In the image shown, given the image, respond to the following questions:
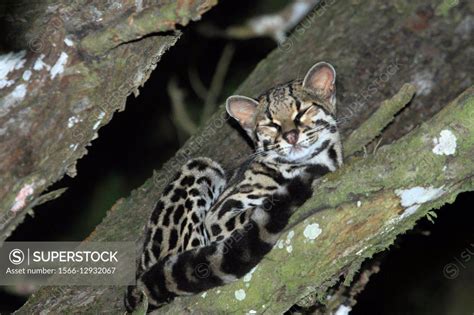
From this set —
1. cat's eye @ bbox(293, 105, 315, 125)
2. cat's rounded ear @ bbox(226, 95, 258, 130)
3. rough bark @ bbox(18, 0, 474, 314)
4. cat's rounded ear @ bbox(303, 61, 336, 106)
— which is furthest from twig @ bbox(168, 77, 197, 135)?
cat's eye @ bbox(293, 105, 315, 125)

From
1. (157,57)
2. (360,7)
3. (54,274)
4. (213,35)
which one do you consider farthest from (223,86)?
(157,57)

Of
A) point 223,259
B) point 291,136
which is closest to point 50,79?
point 223,259

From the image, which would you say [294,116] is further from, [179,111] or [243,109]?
[179,111]

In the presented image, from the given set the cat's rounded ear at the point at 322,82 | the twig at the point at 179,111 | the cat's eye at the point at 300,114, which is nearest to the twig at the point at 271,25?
the twig at the point at 179,111

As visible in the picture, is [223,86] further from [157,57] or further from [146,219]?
[157,57]

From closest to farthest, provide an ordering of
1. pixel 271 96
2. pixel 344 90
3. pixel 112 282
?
pixel 112 282 < pixel 271 96 < pixel 344 90

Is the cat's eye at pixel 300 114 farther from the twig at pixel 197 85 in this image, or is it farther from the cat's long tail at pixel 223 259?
the twig at pixel 197 85

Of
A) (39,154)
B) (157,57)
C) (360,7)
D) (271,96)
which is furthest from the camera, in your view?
(360,7)
